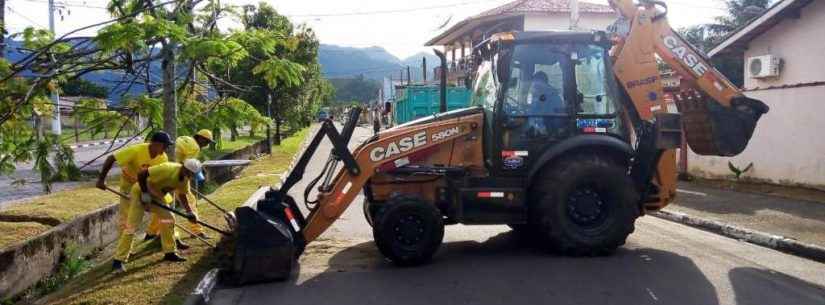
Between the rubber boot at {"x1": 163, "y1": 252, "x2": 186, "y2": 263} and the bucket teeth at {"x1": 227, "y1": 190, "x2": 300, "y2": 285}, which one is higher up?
the bucket teeth at {"x1": 227, "y1": 190, "x2": 300, "y2": 285}

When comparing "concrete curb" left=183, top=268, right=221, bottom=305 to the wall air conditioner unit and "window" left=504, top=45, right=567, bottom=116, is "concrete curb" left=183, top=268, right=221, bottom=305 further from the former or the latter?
the wall air conditioner unit

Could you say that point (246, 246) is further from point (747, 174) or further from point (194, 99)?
point (747, 174)

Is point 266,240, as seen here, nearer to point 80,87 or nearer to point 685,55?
point 685,55

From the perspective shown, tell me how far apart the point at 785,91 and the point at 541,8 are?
20937 mm

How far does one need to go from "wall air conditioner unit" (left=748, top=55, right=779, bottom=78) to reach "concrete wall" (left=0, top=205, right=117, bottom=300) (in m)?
13.9

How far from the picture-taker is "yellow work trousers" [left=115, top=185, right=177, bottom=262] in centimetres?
688

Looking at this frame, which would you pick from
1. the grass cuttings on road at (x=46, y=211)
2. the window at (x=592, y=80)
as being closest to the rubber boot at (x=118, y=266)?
the grass cuttings on road at (x=46, y=211)

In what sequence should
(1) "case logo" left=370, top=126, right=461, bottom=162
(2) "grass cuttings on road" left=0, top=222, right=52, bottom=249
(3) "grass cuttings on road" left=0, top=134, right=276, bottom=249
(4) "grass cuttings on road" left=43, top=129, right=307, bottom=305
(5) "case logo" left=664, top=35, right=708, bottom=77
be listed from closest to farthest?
(4) "grass cuttings on road" left=43, top=129, right=307, bottom=305 < (1) "case logo" left=370, top=126, right=461, bottom=162 < (5) "case logo" left=664, top=35, right=708, bottom=77 < (2) "grass cuttings on road" left=0, top=222, right=52, bottom=249 < (3) "grass cuttings on road" left=0, top=134, right=276, bottom=249

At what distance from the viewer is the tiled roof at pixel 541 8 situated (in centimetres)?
3234

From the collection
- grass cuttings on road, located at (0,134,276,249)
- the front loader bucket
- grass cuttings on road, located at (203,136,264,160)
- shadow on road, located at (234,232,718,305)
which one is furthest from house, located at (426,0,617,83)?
the front loader bucket

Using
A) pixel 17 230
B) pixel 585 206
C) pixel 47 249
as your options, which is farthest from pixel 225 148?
pixel 585 206

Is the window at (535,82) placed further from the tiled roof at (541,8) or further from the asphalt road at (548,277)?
the tiled roof at (541,8)

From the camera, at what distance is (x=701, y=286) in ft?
20.1

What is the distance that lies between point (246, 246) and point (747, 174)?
35.3ft
